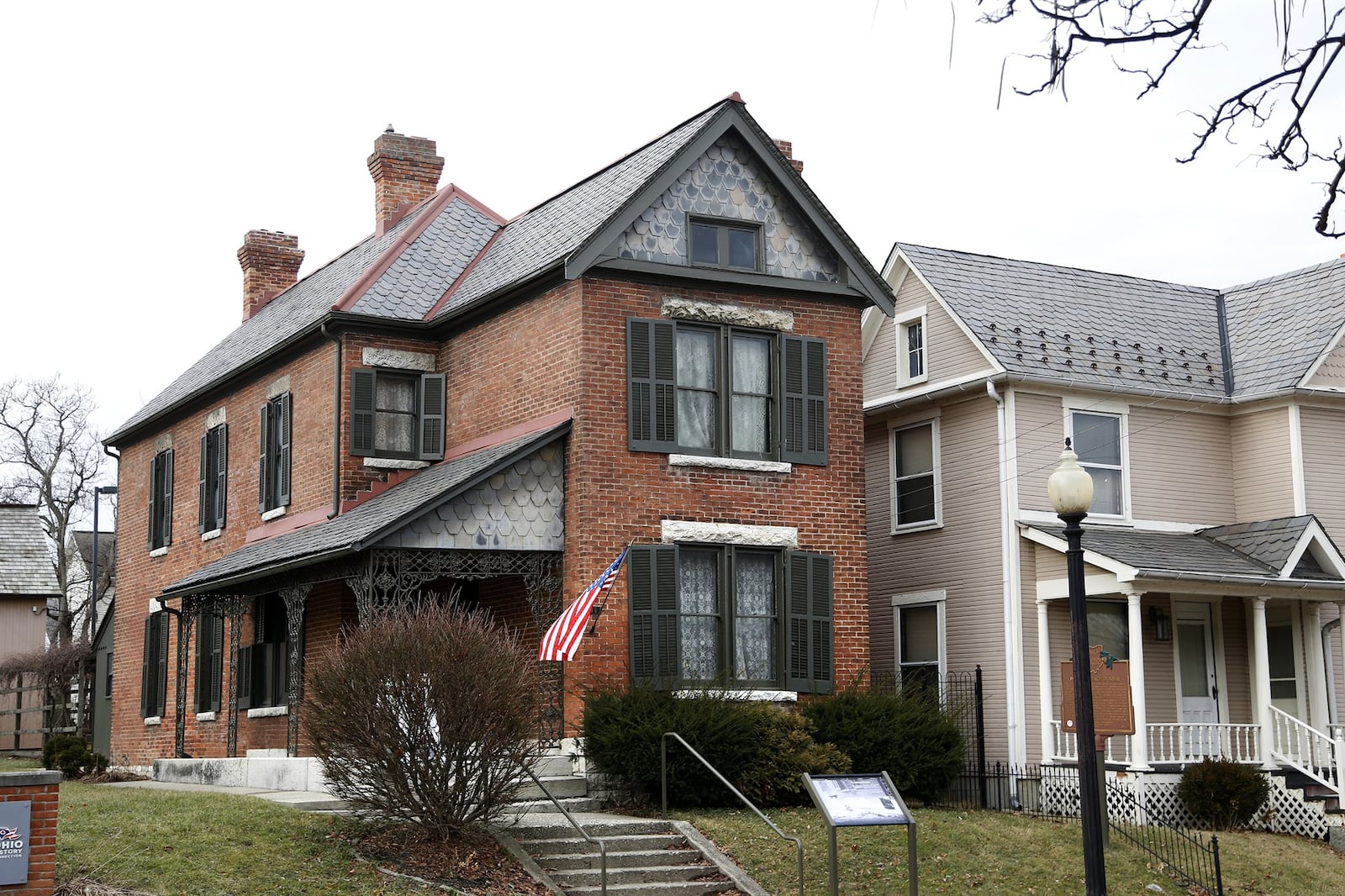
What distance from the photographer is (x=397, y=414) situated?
74.5ft

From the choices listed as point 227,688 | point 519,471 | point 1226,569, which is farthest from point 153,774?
point 1226,569

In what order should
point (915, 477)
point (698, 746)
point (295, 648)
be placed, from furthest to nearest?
point (915, 477) → point (295, 648) → point (698, 746)

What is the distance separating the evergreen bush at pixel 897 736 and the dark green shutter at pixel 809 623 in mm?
485

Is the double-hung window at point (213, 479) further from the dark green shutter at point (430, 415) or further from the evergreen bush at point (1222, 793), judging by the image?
the evergreen bush at point (1222, 793)

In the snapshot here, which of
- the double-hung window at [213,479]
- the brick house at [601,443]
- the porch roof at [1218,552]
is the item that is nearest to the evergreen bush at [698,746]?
the brick house at [601,443]

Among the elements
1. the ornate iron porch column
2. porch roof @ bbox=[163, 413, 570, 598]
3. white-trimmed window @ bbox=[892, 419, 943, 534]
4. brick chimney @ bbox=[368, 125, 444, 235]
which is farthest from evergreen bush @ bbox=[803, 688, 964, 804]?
brick chimney @ bbox=[368, 125, 444, 235]

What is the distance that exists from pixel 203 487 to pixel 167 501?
2274 mm

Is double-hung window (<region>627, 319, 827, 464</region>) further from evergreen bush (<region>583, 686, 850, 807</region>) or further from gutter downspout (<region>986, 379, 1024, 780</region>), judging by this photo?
evergreen bush (<region>583, 686, 850, 807</region>)

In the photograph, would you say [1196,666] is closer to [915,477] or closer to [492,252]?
[915,477]

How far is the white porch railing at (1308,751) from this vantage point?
20.4 meters

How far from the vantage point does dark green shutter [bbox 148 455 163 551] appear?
30000 millimetres

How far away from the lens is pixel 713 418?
20.0 meters

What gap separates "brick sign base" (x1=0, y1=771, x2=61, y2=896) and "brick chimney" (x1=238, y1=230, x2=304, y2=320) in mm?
21311

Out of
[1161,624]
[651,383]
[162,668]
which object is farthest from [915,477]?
[162,668]
